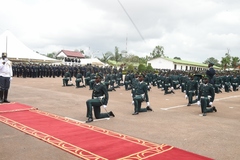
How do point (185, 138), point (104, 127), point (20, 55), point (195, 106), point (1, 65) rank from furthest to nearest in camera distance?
point (20, 55)
point (195, 106)
point (1, 65)
point (104, 127)
point (185, 138)

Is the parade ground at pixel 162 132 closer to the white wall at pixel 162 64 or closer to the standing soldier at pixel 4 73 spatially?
the standing soldier at pixel 4 73

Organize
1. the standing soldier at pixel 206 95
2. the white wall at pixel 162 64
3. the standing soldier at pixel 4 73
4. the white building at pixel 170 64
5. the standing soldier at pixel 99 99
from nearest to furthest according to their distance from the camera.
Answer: the standing soldier at pixel 99 99
the standing soldier at pixel 206 95
the standing soldier at pixel 4 73
the white building at pixel 170 64
the white wall at pixel 162 64

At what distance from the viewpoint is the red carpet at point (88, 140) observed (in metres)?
4.96

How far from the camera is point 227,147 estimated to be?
573 cm

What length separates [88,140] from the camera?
5.91m

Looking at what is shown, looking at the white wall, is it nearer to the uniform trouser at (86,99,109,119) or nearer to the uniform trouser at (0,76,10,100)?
the uniform trouser at (0,76,10,100)

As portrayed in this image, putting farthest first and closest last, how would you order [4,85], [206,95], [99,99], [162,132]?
[4,85]
[206,95]
[99,99]
[162,132]

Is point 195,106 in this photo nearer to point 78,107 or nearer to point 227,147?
point 78,107

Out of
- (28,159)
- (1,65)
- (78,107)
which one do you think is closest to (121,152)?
(28,159)

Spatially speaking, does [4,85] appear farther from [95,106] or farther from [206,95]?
[206,95]

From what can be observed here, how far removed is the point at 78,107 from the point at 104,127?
12.6 feet

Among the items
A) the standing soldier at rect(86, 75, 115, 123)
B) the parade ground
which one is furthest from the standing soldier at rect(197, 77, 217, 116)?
the standing soldier at rect(86, 75, 115, 123)

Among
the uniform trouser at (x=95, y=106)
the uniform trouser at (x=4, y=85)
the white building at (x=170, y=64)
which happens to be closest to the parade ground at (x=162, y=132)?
the uniform trouser at (x=95, y=106)

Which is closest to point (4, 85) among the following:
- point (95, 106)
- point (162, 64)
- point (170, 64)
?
point (95, 106)
